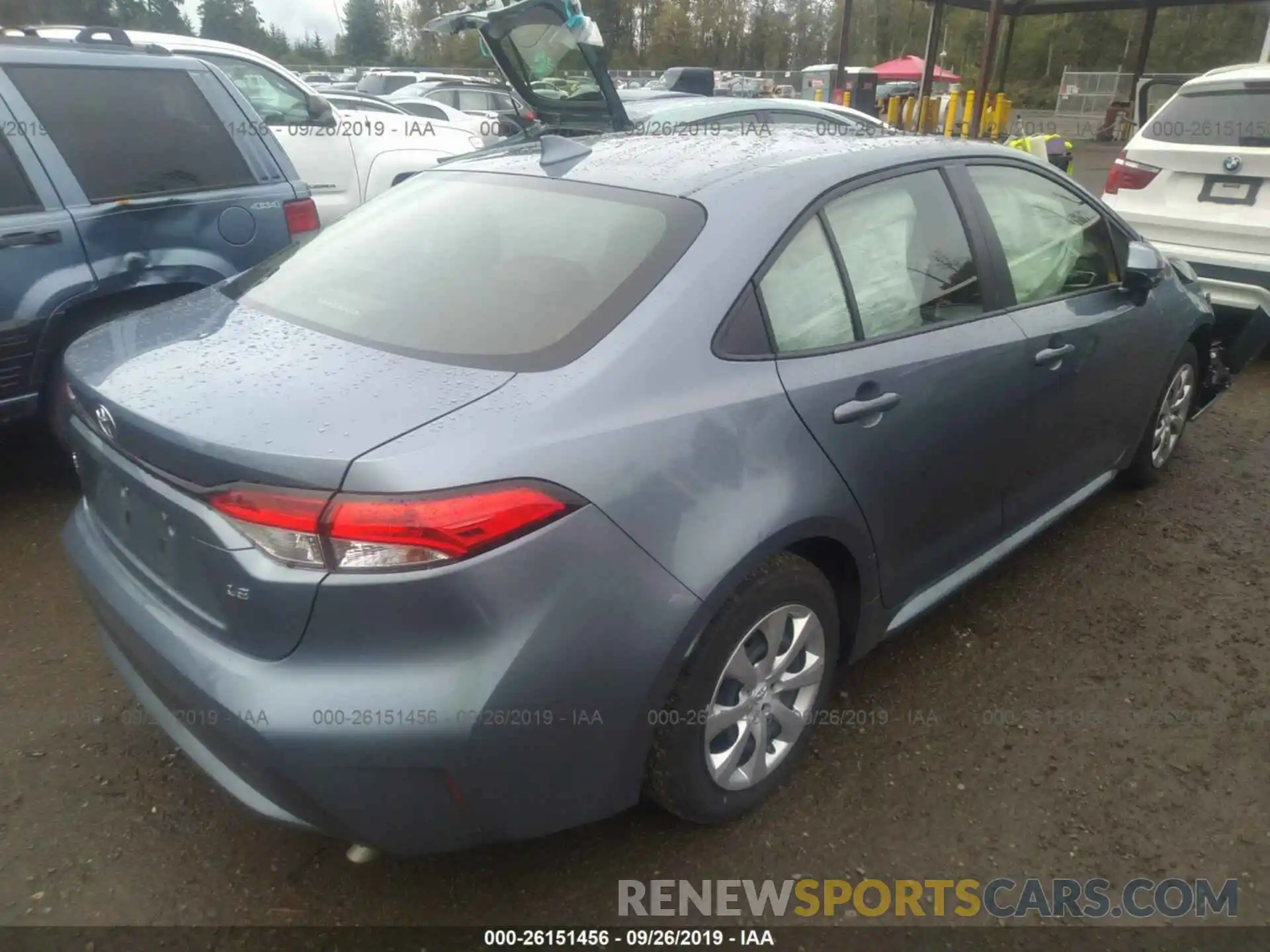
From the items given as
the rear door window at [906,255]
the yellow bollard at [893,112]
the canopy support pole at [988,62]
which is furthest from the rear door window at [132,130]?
the yellow bollard at [893,112]

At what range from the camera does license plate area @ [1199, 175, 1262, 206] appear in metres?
5.37

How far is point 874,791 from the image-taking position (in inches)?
97.5

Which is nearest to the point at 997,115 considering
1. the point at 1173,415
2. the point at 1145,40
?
the point at 1145,40

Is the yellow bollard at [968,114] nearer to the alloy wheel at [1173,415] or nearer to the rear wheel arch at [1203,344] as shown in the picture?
the rear wheel arch at [1203,344]

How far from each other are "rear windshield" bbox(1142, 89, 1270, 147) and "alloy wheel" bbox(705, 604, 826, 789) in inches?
197

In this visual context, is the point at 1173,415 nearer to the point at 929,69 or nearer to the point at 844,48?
the point at 929,69


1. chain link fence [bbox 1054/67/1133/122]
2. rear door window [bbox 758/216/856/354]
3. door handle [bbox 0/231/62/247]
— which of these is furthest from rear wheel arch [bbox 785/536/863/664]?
chain link fence [bbox 1054/67/1133/122]

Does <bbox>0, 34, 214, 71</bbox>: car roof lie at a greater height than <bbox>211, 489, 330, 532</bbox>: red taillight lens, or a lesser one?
greater

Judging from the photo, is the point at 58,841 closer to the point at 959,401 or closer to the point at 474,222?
the point at 474,222

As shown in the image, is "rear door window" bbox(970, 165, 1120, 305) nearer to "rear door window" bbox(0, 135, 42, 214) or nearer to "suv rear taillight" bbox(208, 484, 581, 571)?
"suv rear taillight" bbox(208, 484, 581, 571)

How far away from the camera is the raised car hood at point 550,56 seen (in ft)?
17.5

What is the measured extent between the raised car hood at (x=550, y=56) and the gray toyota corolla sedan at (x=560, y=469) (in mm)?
2802

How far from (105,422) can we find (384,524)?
850 mm

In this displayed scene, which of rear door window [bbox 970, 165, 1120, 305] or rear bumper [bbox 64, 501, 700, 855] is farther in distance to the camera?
rear door window [bbox 970, 165, 1120, 305]
